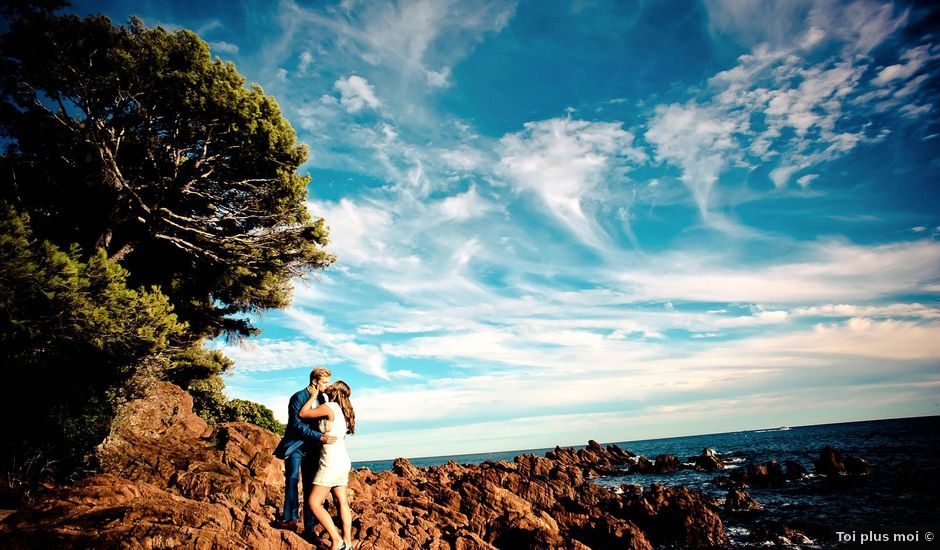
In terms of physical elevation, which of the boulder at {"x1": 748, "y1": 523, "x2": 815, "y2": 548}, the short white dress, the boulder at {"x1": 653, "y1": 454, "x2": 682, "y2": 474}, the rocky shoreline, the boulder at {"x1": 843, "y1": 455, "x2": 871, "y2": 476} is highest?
the short white dress

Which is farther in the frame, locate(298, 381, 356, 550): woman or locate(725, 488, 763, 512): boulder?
locate(725, 488, 763, 512): boulder

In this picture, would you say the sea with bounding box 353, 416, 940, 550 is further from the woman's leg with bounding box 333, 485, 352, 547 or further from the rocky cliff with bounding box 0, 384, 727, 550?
the woman's leg with bounding box 333, 485, 352, 547

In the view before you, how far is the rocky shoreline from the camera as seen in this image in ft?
14.4

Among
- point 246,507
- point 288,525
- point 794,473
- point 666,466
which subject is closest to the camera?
point 288,525

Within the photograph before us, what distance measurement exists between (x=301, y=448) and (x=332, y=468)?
64 cm

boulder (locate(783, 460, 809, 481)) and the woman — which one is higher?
the woman

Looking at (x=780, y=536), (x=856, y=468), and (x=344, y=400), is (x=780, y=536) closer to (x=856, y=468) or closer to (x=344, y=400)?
(x=344, y=400)

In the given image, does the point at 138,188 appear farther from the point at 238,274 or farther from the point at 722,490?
the point at 722,490

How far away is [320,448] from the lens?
17.1 feet

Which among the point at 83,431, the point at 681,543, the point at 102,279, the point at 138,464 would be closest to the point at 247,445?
the point at 138,464

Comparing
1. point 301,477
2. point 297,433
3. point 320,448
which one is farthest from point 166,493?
point 320,448

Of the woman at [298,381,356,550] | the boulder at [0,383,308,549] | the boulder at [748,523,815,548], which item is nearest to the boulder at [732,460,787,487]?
the boulder at [748,523,815,548]

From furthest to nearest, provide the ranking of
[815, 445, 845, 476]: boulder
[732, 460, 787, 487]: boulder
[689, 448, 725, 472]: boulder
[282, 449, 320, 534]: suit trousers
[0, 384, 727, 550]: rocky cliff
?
[689, 448, 725, 472]: boulder → [815, 445, 845, 476]: boulder → [732, 460, 787, 487]: boulder → [282, 449, 320, 534]: suit trousers → [0, 384, 727, 550]: rocky cliff

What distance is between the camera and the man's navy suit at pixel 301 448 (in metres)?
5.19
